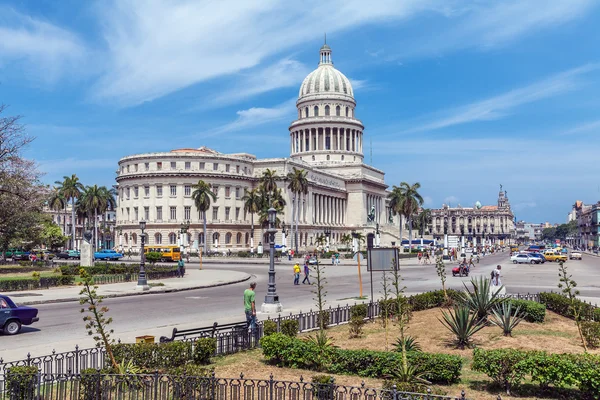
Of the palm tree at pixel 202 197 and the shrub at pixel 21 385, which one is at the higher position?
the palm tree at pixel 202 197

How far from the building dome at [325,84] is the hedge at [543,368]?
130m

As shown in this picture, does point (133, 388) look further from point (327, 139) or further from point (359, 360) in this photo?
point (327, 139)

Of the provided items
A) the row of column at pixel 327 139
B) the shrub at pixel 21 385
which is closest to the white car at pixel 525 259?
the shrub at pixel 21 385

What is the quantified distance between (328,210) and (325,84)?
3437 cm

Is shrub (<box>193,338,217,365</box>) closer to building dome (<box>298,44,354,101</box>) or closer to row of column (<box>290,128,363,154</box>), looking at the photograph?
row of column (<box>290,128,363,154</box>)

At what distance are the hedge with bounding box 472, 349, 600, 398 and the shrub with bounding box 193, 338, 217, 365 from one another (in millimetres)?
5817

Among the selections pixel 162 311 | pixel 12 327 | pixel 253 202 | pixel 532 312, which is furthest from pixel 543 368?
pixel 253 202

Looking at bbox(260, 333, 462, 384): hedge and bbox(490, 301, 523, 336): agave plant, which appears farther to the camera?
bbox(490, 301, 523, 336): agave plant

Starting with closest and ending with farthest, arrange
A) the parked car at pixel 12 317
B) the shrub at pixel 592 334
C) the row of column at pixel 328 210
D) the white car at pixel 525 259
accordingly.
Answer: the shrub at pixel 592 334
the parked car at pixel 12 317
the white car at pixel 525 259
the row of column at pixel 328 210

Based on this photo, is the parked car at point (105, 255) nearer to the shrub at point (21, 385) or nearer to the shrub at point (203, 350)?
the shrub at point (203, 350)

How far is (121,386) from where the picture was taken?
1026 centimetres

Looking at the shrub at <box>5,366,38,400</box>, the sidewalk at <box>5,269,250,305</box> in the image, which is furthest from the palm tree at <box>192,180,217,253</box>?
the shrub at <box>5,366,38,400</box>

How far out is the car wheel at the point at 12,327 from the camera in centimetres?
1803

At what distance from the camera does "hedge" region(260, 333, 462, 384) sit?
11516 mm
